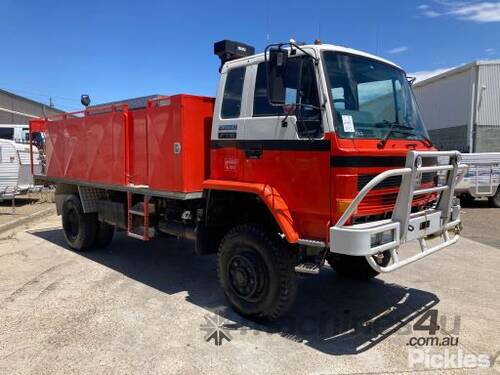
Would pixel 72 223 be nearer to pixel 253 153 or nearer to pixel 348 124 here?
pixel 253 153

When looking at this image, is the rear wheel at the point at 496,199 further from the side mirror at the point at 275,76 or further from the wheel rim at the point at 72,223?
the side mirror at the point at 275,76

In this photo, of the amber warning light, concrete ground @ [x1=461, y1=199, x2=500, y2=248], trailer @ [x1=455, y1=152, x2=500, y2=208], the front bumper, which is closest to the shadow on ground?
the front bumper

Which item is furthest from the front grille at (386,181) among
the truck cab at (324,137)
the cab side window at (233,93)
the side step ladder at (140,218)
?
the side step ladder at (140,218)

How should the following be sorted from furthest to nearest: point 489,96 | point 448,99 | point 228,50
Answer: point 448,99, point 489,96, point 228,50

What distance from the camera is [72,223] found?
819 cm

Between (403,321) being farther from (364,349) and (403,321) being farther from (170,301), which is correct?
(170,301)

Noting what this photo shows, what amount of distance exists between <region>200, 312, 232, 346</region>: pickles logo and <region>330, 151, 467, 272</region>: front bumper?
144 cm

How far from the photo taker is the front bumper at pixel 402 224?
379 centimetres

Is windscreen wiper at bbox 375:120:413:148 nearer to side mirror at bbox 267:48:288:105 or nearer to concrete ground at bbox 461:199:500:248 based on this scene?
side mirror at bbox 267:48:288:105

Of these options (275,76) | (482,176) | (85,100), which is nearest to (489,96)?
(482,176)

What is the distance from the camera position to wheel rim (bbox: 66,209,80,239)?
802 centimetres

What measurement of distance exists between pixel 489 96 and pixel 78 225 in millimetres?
21150

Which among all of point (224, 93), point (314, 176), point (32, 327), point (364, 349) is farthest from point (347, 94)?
point (32, 327)

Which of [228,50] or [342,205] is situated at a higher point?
[228,50]
